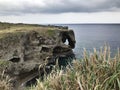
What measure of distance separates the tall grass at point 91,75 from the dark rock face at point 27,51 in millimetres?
34094

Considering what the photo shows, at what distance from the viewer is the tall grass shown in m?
10.2

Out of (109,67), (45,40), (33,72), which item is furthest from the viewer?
(45,40)

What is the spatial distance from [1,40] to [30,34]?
42.8 feet

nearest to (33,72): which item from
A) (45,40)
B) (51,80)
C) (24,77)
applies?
(24,77)

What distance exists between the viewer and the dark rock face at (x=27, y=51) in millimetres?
53656

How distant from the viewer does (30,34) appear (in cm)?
6725

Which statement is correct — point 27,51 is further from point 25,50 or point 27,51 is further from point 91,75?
point 91,75

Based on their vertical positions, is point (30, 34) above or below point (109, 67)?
below

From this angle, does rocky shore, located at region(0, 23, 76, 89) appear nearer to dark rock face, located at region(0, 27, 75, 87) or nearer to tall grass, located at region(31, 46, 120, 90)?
dark rock face, located at region(0, 27, 75, 87)

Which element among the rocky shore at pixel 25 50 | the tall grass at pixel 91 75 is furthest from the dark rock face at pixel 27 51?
the tall grass at pixel 91 75

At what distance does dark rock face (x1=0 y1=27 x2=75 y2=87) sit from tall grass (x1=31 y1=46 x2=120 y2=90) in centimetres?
3409

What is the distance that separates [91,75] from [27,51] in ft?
182

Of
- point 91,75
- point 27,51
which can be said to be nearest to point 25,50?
point 27,51

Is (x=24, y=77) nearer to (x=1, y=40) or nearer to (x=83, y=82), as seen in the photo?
(x=1, y=40)
